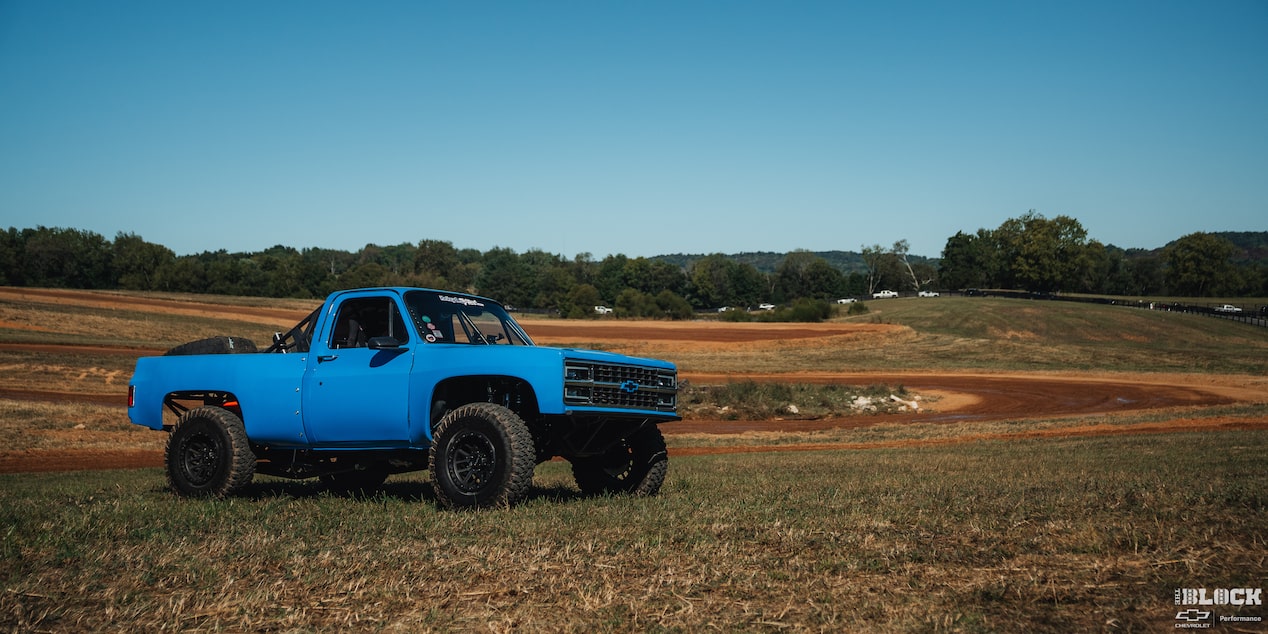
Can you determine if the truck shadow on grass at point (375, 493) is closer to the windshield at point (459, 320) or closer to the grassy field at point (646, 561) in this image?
the grassy field at point (646, 561)

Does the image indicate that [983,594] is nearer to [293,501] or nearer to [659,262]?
[293,501]

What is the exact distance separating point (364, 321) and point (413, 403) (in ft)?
5.25

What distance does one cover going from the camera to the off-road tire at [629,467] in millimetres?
10469

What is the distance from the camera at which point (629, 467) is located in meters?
10.9

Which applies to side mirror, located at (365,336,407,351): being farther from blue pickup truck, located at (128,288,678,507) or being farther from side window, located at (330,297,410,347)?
side window, located at (330,297,410,347)

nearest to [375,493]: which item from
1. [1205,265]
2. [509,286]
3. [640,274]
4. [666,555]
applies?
[666,555]

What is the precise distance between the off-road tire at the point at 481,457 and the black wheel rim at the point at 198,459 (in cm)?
323

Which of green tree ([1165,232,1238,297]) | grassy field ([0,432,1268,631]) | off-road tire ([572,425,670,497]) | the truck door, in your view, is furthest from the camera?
green tree ([1165,232,1238,297])

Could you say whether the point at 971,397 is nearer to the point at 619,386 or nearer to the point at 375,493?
the point at 375,493

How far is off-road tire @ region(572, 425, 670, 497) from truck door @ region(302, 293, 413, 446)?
222 cm

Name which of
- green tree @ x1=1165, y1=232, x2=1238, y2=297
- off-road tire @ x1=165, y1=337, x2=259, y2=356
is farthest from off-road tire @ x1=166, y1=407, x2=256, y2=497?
green tree @ x1=1165, y1=232, x2=1238, y2=297

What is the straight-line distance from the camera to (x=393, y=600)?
214 inches

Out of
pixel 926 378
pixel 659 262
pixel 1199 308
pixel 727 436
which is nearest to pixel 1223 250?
pixel 1199 308

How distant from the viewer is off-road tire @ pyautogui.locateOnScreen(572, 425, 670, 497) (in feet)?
34.3
